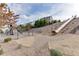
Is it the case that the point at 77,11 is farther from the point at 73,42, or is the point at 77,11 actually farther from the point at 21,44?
the point at 21,44

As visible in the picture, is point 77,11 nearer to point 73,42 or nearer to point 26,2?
point 73,42

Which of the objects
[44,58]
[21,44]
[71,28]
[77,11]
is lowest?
[44,58]

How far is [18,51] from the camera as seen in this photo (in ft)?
5.96

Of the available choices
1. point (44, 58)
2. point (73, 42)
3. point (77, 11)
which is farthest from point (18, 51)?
point (77, 11)

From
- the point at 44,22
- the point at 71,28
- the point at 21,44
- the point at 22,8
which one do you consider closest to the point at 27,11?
the point at 22,8

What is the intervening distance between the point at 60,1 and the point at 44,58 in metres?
0.51

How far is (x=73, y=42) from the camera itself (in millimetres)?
1765

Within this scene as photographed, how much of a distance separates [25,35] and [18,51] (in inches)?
6.0

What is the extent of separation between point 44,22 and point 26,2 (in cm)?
24

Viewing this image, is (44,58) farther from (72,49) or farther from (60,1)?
(60,1)

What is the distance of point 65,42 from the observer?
1784 millimetres

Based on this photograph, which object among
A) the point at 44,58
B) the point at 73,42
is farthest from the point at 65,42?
the point at 44,58

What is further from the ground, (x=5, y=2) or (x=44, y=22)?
(x=5, y=2)

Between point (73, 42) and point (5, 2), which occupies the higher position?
point (5, 2)
